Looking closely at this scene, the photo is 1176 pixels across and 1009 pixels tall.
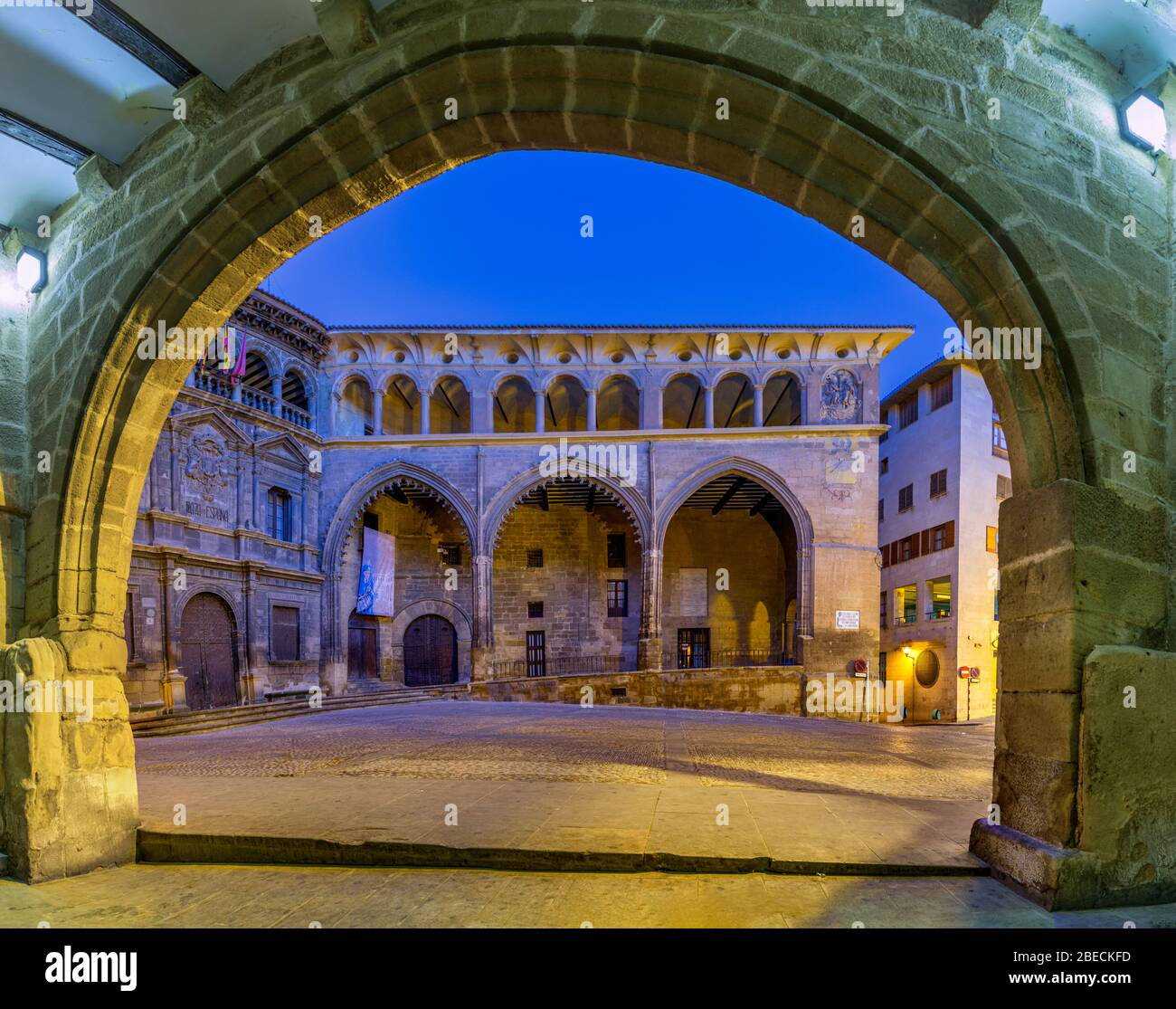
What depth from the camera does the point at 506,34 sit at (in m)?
3.14

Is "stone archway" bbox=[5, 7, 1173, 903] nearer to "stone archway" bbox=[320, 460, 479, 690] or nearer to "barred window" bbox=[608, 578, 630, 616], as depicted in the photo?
"stone archway" bbox=[320, 460, 479, 690]

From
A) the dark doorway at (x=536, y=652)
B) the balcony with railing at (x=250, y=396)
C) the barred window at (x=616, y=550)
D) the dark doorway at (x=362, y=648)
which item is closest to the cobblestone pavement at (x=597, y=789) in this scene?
the balcony with railing at (x=250, y=396)

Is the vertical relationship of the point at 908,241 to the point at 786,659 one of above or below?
above

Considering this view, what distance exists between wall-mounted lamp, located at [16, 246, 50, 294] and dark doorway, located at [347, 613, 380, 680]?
1799 cm

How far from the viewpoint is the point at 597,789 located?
4.76 meters

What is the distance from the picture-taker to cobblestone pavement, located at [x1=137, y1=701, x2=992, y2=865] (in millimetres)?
3438

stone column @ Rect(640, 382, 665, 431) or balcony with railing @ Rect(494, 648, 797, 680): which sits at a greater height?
stone column @ Rect(640, 382, 665, 431)

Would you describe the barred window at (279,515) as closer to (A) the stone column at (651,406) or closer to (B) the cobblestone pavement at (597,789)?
(B) the cobblestone pavement at (597,789)

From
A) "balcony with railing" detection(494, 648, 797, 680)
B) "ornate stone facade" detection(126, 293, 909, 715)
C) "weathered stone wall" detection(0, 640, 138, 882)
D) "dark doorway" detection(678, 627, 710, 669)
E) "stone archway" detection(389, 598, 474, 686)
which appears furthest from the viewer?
"dark doorway" detection(678, 627, 710, 669)

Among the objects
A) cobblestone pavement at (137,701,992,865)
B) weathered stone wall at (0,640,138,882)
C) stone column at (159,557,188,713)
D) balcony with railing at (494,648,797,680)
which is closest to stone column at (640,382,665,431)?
balcony with railing at (494,648,797,680)

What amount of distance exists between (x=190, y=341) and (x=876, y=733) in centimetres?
969

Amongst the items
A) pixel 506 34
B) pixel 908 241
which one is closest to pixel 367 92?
pixel 506 34

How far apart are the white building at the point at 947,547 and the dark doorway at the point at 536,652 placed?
1327cm
